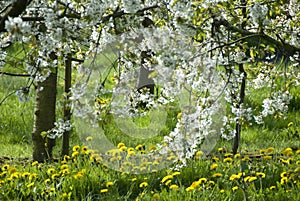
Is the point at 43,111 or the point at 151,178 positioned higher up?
the point at 43,111

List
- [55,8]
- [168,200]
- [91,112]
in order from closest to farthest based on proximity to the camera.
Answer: [55,8] < [91,112] < [168,200]

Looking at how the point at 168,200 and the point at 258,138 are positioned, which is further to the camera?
the point at 258,138

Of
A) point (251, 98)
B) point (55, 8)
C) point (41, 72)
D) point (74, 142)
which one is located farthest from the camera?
point (251, 98)

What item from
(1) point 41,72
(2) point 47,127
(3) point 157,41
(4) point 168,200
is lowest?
(4) point 168,200

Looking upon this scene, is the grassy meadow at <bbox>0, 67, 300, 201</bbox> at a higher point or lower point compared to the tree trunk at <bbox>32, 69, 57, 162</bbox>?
lower

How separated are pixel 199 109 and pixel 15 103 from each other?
435 cm

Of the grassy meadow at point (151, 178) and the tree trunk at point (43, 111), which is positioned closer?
the grassy meadow at point (151, 178)

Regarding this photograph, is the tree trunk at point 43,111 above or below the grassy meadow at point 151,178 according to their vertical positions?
above

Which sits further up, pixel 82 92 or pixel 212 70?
pixel 212 70

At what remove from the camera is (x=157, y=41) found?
2750 mm

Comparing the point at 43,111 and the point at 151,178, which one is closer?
the point at 151,178

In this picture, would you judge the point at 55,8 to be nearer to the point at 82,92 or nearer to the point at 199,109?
the point at 82,92

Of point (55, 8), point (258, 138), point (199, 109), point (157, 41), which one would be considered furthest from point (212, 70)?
point (258, 138)

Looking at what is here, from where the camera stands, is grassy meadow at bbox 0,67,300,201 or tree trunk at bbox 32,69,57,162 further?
tree trunk at bbox 32,69,57,162
